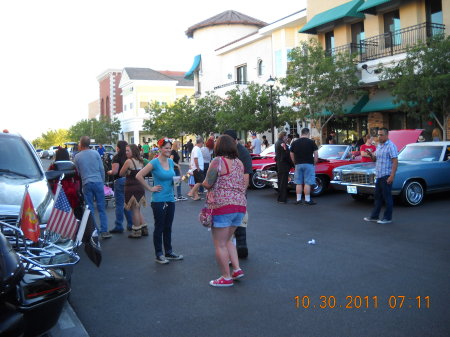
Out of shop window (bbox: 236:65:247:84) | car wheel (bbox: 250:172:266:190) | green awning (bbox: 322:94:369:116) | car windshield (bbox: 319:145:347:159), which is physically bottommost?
car wheel (bbox: 250:172:266:190)

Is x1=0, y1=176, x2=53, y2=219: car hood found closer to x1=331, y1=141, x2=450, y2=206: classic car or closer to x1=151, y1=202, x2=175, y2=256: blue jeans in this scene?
x1=151, y1=202, x2=175, y2=256: blue jeans

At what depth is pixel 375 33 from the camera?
23.6 metres

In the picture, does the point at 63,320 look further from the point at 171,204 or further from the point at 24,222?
the point at 171,204

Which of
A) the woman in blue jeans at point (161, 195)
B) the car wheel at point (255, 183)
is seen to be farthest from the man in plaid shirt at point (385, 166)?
the car wheel at point (255, 183)

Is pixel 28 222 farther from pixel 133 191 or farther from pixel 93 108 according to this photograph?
pixel 93 108

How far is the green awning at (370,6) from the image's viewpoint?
21620 mm

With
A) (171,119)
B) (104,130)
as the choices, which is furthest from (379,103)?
(104,130)

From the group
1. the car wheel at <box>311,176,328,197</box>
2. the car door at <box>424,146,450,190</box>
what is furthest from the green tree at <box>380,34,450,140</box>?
the car wheel at <box>311,176,328,197</box>

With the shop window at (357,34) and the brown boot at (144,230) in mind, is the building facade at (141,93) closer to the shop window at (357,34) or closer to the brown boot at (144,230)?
the shop window at (357,34)

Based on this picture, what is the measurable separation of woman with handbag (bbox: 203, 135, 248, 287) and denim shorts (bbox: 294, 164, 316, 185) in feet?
23.4

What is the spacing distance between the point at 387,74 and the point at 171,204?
49.2 feet

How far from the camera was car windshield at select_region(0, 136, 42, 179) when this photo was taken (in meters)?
6.21

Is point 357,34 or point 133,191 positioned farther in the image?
point 357,34
